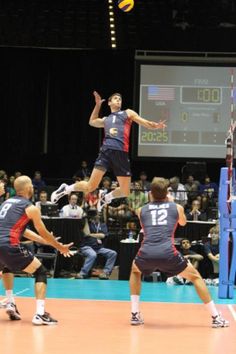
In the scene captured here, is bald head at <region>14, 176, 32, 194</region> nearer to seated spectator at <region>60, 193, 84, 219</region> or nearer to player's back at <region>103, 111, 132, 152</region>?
player's back at <region>103, 111, 132, 152</region>

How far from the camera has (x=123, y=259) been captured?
47.4ft

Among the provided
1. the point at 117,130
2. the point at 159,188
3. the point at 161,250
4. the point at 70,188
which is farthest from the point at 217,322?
the point at 70,188

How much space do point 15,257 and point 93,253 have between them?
6.77m

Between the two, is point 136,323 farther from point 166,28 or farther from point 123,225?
point 166,28

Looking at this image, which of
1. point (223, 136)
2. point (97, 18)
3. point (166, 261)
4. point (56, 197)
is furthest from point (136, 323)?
point (97, 18)

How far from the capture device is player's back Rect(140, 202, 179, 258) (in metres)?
7.50

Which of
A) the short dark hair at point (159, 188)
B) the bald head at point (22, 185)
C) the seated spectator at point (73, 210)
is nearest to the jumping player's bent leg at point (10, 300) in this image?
the bald head at point (22, 185)

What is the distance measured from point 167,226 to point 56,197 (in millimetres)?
4153

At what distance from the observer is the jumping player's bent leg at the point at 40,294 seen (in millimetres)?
7523

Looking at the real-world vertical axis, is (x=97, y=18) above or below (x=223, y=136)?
above

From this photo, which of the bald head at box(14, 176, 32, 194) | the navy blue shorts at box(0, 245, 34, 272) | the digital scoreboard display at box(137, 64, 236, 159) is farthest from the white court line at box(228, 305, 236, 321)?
the digital scoreboard display at box(137, 64, 236, 159)

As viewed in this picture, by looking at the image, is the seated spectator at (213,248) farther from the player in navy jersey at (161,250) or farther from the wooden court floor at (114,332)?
the player in navy jersey at (161,250)

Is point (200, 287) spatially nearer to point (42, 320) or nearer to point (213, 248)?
point (42, 320)

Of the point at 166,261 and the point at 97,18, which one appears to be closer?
the point at 166,261
